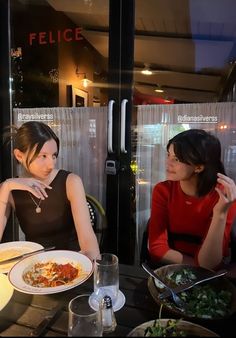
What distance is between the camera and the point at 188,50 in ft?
6.79

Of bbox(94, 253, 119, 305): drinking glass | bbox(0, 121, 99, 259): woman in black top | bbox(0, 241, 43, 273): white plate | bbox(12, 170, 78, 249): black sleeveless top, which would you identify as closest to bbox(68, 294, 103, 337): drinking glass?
bbox(94, 253, 119, 305): drinking glass

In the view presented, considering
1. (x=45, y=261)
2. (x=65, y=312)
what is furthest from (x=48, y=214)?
(x=65, y=312)

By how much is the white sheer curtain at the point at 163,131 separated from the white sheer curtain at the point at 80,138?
309 mm

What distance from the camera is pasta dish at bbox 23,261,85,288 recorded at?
1.14 meters

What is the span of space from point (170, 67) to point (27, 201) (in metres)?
1.41

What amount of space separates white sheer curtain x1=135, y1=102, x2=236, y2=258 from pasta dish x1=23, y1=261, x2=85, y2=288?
3.65 feet

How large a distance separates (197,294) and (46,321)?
559 mm

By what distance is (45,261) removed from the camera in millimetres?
1312

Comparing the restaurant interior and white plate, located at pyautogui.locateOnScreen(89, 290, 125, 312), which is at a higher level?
the restaurant interior

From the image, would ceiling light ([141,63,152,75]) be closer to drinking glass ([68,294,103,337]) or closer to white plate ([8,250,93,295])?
white plate ([8,250,93,295])

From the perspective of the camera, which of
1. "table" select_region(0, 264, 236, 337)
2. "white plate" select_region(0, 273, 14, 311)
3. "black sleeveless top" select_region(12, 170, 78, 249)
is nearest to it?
"table" select_region(0, 264, 236, 337)

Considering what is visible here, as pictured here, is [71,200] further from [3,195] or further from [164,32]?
[164,32]

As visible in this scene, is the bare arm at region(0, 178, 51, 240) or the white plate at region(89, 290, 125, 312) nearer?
the white plate at region(89, 290, 125, 312)

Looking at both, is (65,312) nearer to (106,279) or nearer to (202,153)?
(106,279)
